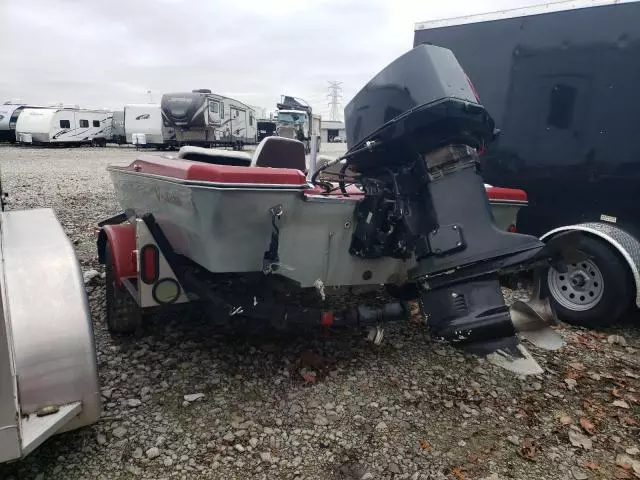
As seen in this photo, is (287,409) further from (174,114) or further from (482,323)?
(174,114)

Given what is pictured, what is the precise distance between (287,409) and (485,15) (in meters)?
4.74

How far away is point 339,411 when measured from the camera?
2.89 m

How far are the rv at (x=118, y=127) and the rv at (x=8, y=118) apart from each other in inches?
202

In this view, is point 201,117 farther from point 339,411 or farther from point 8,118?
point 339,411

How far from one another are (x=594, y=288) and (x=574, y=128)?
1.56 meters

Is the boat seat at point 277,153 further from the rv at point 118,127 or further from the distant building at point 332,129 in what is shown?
the distant building at point 332,129

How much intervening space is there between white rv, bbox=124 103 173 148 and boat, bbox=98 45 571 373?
25309 mm

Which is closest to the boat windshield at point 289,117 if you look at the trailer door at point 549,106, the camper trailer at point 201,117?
the camper trailer at point 201,117

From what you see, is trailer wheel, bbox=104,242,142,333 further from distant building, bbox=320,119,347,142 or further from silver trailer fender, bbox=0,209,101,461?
distant building, bbox=320,119,347,142

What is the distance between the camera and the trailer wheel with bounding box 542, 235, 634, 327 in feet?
13.7

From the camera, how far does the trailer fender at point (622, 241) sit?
413 centimetres

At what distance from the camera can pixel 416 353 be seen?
12.1ft

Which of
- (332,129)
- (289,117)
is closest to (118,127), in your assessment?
(289,117)

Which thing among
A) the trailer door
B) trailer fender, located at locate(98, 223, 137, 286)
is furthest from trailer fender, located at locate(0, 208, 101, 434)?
the trailer door
